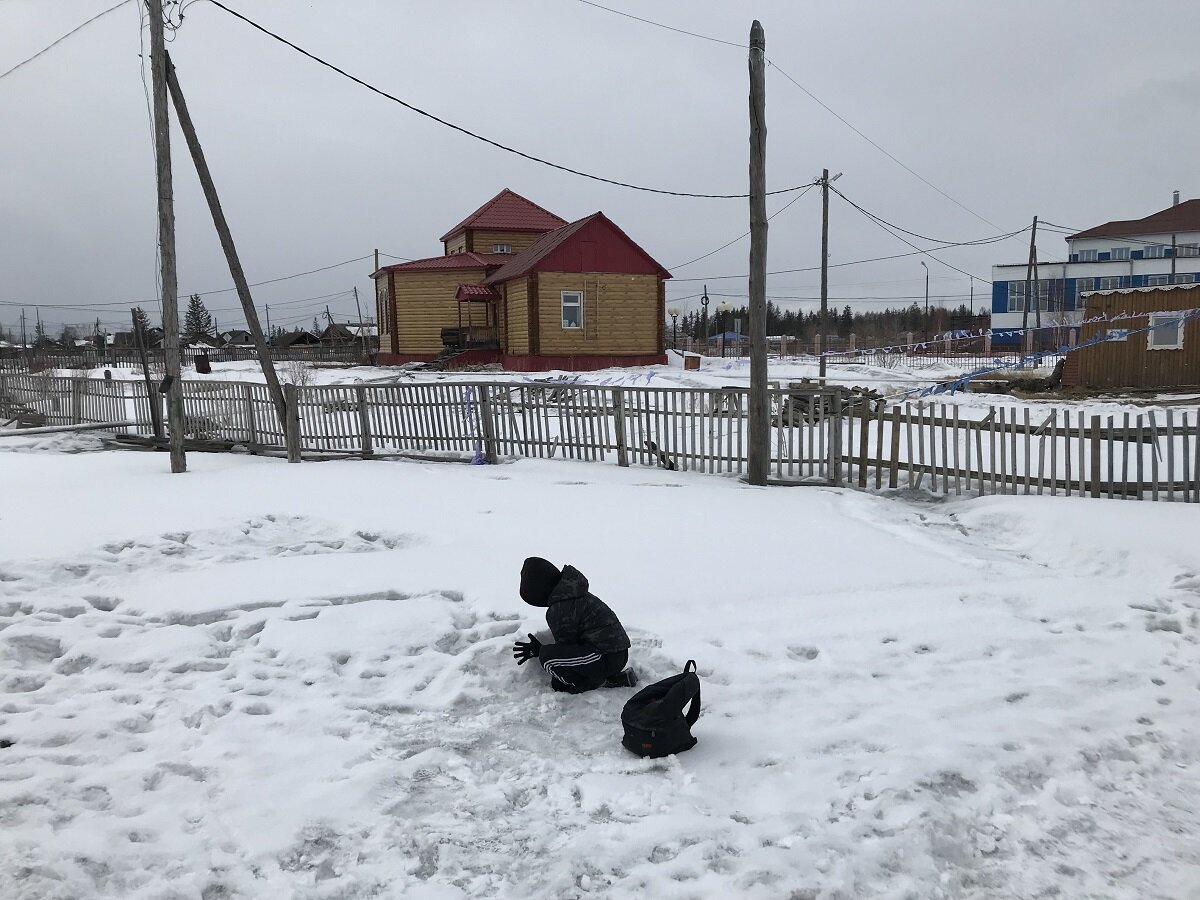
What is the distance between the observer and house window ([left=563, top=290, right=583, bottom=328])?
1175 inches

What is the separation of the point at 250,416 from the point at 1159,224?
64899mm

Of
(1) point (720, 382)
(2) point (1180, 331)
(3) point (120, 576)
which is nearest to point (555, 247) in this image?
(1) point (720, 382)

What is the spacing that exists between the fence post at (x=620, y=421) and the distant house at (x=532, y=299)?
1823 cm

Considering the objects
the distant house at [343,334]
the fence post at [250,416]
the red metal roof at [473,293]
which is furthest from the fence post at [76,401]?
the distant house at [343,334]

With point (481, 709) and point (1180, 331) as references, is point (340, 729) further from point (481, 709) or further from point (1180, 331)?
point (1180, 331)

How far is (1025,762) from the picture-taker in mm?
3510

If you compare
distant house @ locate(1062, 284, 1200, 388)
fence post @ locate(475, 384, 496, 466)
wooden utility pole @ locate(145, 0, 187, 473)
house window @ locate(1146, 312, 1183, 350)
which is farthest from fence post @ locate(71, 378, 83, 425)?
house window @ locate(1146, 312, 1183, 350)

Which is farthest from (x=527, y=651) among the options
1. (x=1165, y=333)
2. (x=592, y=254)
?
(x=592, y=254)

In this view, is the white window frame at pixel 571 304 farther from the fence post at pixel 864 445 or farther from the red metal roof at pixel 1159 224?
the red metal roof at pixel 1159 224

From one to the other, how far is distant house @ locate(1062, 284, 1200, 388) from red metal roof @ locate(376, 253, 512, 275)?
22.1m

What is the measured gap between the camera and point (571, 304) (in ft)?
98.3

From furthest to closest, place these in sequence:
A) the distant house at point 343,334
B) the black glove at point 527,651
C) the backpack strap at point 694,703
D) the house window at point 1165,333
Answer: the distant house at point 343,334
the house window at point 1165,333
the black glove at point 527,651
the backpack strap at point 694,703

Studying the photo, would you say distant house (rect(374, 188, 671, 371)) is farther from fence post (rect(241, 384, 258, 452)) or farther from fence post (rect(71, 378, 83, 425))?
fence post (rect(241, 384, 258, 452))

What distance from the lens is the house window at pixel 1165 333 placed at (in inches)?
869
